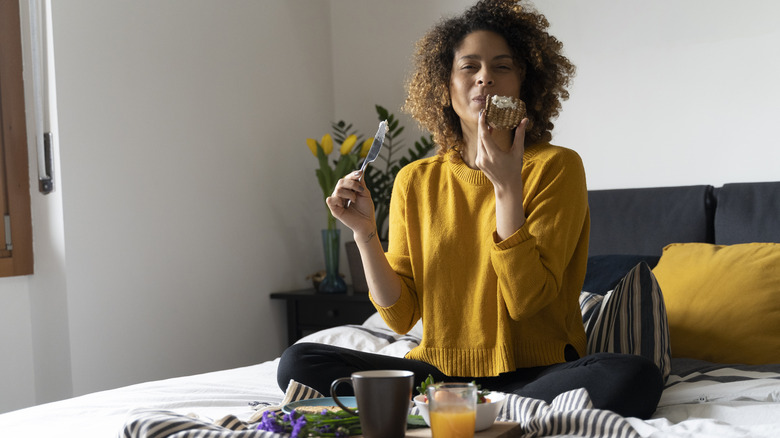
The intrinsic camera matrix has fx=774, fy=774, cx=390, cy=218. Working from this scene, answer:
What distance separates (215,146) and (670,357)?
1866mm

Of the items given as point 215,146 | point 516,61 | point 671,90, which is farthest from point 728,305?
point 215,146

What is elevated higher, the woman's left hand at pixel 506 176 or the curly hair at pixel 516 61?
the curly hair at pixel 516 61

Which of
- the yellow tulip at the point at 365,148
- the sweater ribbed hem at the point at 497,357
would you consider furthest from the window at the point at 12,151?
the sweater ribbed hem at the point at 497,357

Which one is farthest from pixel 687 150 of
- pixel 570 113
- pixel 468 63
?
pixel 468 63

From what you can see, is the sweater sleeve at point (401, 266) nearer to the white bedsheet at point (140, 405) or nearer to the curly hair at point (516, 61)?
the curly hair at point (516, 61)

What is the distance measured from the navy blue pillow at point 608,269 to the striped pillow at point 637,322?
40 cm

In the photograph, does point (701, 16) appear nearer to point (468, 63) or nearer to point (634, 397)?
point (468, 63)

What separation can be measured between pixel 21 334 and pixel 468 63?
1.72 meters

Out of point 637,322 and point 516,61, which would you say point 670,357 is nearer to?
point 637,322

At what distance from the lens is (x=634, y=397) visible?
4.17ft

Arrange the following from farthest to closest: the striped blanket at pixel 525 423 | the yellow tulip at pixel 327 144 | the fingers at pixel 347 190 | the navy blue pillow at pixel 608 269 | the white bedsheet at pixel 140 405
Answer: the yellow tulip at pixel 327 144 < the navy blue pillow at pixel 608 269 < the fingers at pixel 347 190 < the white bedsheet at pixel 140 405 < the striped blanket at pixel 525 423

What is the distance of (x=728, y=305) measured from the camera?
1.88 m

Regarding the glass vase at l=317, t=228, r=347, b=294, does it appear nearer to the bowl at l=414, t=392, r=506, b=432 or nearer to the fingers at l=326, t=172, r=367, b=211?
the fingers at l=326, t=172, r=367, b=211

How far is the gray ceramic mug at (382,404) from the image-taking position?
932 millimetres
